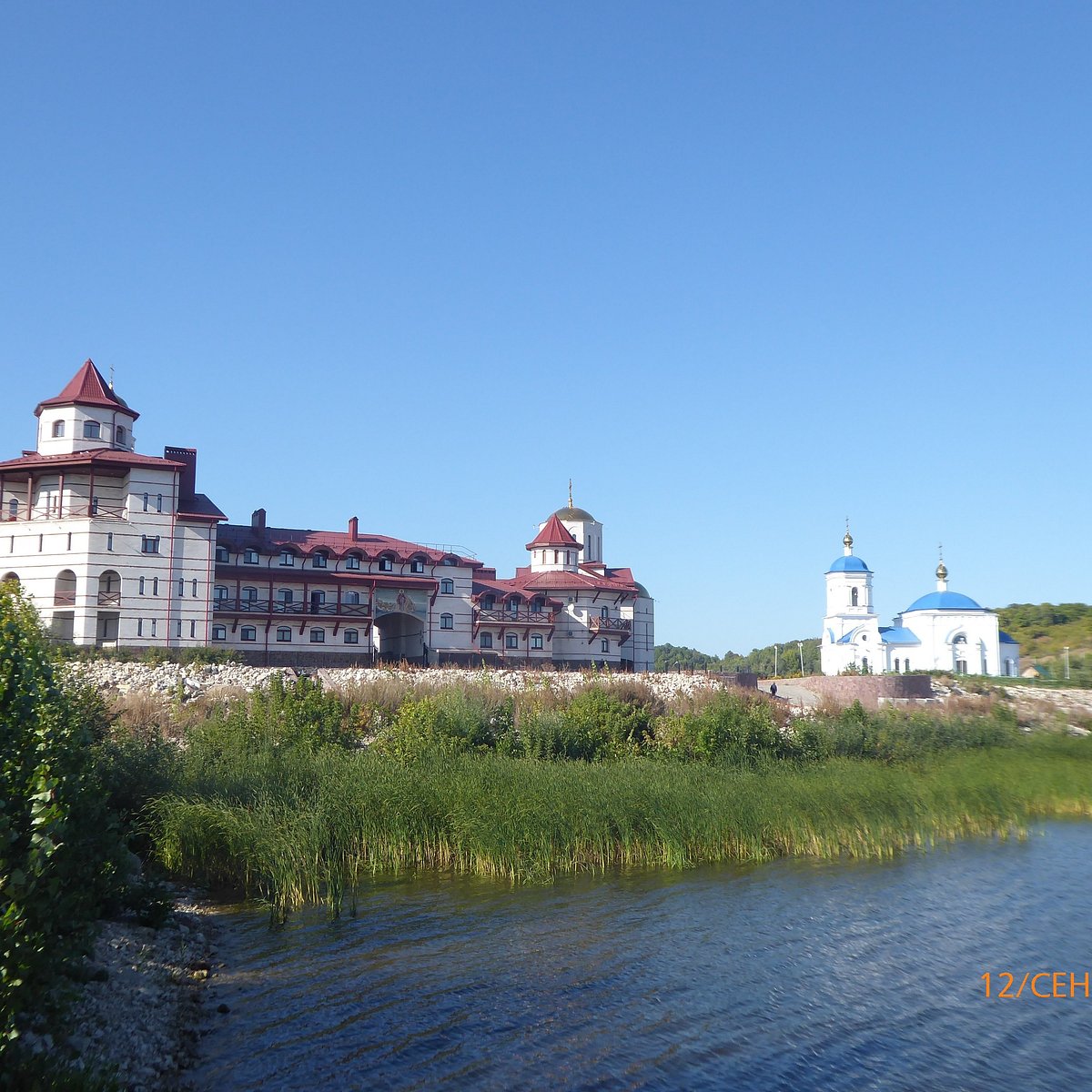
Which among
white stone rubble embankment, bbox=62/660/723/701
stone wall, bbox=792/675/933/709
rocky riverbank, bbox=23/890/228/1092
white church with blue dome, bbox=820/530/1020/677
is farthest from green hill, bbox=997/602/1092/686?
rocky riverbank, bbox=23/890/228/1092

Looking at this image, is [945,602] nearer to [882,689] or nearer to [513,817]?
[882,689]

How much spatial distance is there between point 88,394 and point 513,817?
32618mm

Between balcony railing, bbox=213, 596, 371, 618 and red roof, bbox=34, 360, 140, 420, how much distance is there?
30.1 feet

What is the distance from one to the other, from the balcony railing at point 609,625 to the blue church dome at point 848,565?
23.2m

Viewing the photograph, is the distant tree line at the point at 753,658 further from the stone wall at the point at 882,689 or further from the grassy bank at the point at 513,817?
the grassy bank at the point at 513,817

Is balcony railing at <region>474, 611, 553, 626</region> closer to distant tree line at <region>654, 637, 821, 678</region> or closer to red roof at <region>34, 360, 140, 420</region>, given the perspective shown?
red roof at <region>34, 360, 140, 420</region>

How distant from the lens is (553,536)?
192 feet

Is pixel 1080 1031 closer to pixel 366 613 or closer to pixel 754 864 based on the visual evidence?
pixel 754 864

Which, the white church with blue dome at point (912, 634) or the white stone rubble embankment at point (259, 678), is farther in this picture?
the white church with blue dome at point (912, 634)

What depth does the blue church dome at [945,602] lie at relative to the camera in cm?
6750

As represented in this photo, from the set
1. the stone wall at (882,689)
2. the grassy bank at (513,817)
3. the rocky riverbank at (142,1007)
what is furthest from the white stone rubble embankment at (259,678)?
the rocky riverbank at (142,1007)

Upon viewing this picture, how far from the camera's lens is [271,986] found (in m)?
11.7

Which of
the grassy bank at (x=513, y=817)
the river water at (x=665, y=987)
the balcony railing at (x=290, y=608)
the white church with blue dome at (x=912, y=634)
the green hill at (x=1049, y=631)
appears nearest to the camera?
the river water at (x=665, y=987)

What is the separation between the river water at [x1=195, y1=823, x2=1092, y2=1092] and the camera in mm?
9781
